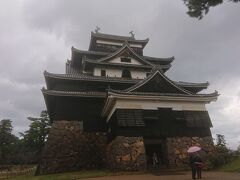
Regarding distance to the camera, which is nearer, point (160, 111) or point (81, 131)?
point (160, 111)

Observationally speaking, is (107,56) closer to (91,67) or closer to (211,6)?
(91,67)

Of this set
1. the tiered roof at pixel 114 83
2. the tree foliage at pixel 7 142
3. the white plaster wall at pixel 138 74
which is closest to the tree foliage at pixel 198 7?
the tiered roof at pixel 114 83

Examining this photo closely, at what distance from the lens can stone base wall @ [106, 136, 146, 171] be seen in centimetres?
1802

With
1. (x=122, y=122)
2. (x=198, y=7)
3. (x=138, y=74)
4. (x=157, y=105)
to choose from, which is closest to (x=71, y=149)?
(x=122, y=122)

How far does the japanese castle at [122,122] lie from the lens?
62.5ft

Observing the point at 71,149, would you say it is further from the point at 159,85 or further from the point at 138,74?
the point at 138,74

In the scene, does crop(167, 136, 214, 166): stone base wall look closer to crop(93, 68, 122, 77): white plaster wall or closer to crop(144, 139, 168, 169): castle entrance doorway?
crop(144, 139, 168, 169): castle entrance doorway

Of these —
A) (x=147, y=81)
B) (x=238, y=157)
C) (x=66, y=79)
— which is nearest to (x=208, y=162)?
(x=238, y=157)

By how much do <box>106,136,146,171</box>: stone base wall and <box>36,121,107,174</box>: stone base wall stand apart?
3983mm

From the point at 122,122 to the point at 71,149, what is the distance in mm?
6247

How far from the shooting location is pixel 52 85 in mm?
25281

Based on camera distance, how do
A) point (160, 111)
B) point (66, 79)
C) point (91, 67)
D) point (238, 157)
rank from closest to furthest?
1. point (238, 157)
2. point (160, 111)
3. point (66, 79)
4. point (91, 67)

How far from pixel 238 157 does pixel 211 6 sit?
12689mm

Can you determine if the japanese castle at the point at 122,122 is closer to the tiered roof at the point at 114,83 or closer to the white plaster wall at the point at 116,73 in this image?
the tiered roof at the point at 114,83
